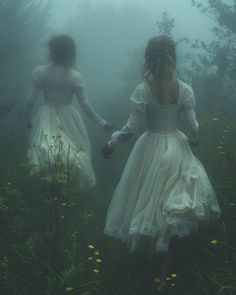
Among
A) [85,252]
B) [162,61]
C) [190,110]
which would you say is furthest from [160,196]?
[162,61]

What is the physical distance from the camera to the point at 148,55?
4703mm

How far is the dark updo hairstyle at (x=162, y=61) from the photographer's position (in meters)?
4.64

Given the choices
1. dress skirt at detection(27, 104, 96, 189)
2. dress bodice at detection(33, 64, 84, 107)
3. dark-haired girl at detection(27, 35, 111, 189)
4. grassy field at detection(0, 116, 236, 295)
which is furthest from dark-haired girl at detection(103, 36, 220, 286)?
dress bodice at detection(33, 64, 84, 107)

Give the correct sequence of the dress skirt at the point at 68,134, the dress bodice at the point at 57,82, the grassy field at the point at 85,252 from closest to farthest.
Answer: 1. the grassy field at the point at 85,252
2. the dress skirt at the point at 68,134
3. the dress bodice at the point at 57,82

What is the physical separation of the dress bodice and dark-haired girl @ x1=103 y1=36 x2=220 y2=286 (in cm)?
203

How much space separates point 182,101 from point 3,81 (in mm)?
13238

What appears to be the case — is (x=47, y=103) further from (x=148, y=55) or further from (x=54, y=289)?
(x=54, y=289)

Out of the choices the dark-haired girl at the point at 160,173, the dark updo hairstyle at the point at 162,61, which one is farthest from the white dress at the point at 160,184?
the dark updo hairstyle at the point at 162,61

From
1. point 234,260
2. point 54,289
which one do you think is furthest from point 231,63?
point 54,289

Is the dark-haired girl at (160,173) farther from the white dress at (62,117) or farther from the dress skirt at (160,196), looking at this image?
the white dress at (62,117)

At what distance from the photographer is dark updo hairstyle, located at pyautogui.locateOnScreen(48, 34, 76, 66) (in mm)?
6613

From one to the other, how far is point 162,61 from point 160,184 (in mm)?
1057

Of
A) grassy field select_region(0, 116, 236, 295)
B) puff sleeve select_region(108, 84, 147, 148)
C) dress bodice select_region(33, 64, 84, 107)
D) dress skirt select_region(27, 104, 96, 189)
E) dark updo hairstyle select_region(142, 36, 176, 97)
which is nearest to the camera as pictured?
grassy field select_region(0, 116, 236, 295)

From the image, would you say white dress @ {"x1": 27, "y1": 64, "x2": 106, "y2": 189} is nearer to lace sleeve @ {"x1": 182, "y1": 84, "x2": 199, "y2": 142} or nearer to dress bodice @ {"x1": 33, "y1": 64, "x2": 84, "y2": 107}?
dress bodice @ {"x1": 33, "y1": 64, "x2": 84, "y2": 107}
